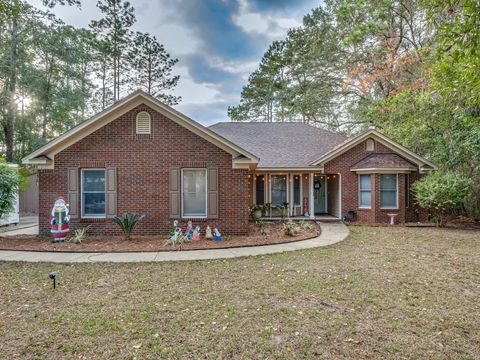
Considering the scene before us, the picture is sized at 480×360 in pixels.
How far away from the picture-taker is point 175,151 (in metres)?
9.80

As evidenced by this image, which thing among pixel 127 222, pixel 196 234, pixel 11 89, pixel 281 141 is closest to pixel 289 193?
pixel 281 141

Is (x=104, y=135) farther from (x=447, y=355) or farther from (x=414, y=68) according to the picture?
(x=414, y=68)

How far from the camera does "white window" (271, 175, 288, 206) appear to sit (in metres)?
14.8

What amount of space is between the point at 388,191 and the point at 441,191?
2.02m

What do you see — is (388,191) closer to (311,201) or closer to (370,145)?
(370,145)

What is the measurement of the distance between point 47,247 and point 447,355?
9.20 m

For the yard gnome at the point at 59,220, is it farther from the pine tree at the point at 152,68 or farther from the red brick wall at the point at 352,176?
the pine tree at the point at 152,68

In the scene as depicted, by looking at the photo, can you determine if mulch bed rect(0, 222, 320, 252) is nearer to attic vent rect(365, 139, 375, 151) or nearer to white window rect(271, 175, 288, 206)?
white window rect(271, 175, 288, 206)

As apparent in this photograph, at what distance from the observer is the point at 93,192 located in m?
9.80

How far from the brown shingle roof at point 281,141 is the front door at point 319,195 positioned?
59.9 inches

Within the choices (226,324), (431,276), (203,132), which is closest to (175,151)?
(203,132)

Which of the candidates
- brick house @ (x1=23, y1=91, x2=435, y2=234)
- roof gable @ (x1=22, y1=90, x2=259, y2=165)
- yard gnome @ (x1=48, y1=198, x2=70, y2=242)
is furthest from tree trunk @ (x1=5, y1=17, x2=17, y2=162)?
yard gnome @ (x1=48, y1=198, x2=70, y2=242)

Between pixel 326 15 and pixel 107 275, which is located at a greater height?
pixel 326 15

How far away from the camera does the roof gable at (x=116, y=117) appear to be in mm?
9297
